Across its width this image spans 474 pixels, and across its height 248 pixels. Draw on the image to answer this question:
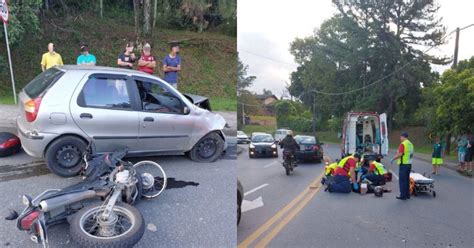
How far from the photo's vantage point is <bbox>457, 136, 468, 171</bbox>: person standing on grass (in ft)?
6.25

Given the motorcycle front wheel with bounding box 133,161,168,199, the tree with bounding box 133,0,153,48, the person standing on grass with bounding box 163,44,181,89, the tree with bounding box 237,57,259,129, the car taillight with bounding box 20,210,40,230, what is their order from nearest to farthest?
the tree with bounding box 237,57,259,129 < the car taillight with bounding box 20,210,40,230 < the motorcycle front wheel with bounding box 133,161,168,199 < the tree with bounding box 133,0,153,48 < the person standing on grass with bounding box 163,44,181,89

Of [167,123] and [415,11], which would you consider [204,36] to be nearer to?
[167,123]

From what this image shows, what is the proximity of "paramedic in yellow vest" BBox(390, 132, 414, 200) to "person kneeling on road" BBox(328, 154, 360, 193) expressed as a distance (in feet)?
0.60

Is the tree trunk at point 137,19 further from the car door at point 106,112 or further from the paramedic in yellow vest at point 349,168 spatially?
the paramedic in yellow vest at point 349,168

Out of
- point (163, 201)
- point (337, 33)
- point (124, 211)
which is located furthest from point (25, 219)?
point (337, 33)

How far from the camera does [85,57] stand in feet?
10.3

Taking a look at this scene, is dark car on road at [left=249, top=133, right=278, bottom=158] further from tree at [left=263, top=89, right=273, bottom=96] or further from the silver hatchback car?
the silver hatchback car

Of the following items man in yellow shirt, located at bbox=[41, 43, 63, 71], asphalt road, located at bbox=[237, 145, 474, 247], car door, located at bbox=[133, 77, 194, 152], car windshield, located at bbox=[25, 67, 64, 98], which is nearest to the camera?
asphalt road, located at bbox=[237, 145, 474, 247]

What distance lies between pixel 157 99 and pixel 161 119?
0.73ft

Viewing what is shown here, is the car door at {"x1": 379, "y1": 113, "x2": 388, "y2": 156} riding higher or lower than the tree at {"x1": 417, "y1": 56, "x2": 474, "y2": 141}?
lower

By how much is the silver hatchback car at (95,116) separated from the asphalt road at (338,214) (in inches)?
46.9

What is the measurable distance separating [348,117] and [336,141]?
132mm

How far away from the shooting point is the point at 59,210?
72.2 inches

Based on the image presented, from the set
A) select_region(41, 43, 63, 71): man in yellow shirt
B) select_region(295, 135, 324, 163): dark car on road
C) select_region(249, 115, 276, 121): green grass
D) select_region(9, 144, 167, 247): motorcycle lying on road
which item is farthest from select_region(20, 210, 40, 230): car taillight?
select_region(41, 43, 63, 71): man in yellow shirt
